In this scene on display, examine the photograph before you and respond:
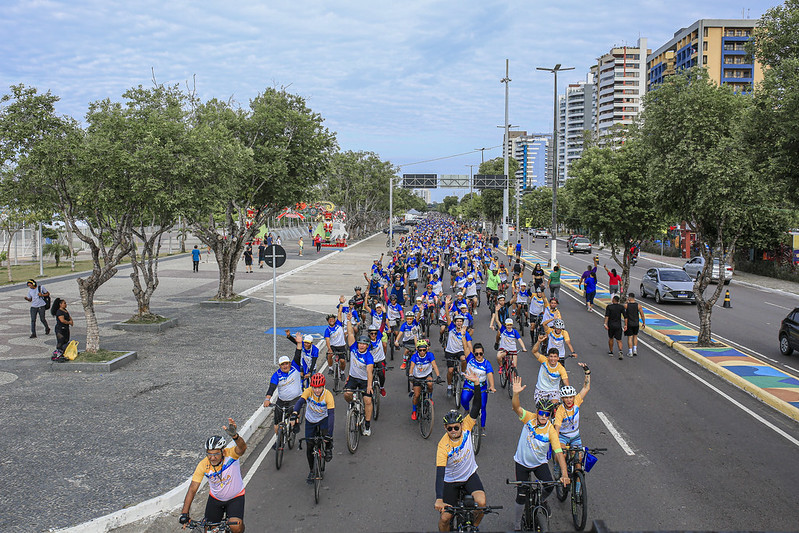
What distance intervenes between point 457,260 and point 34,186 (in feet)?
63.9

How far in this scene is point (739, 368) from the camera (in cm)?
1406

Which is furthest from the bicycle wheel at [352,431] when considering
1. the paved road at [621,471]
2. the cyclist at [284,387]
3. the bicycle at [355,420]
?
the cyclist at [284,387]

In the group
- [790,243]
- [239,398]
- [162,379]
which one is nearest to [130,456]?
[239,398]

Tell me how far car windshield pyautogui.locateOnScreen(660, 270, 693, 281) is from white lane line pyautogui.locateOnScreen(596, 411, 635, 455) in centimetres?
1656

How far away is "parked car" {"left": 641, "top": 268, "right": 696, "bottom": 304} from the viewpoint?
24.5m

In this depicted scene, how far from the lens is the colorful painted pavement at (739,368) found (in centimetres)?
1170

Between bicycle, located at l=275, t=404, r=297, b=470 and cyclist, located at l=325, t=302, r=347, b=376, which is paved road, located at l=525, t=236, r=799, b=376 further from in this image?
bicycle, located at l=275, t=404, r=297, b=470

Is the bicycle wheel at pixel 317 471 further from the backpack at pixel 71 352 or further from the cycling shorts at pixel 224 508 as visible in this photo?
the backpack at pixel 71 352

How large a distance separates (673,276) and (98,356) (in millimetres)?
21717

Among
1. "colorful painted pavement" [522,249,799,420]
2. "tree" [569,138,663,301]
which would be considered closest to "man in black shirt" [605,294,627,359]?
"colorful painted pavement" [522,249,799,420]

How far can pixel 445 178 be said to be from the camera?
82188 millimetres

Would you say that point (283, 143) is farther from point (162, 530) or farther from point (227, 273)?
point (162, 530)

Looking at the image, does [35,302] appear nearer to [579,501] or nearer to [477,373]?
[477,373]

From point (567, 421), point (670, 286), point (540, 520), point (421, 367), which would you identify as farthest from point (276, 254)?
point (670, 286)
